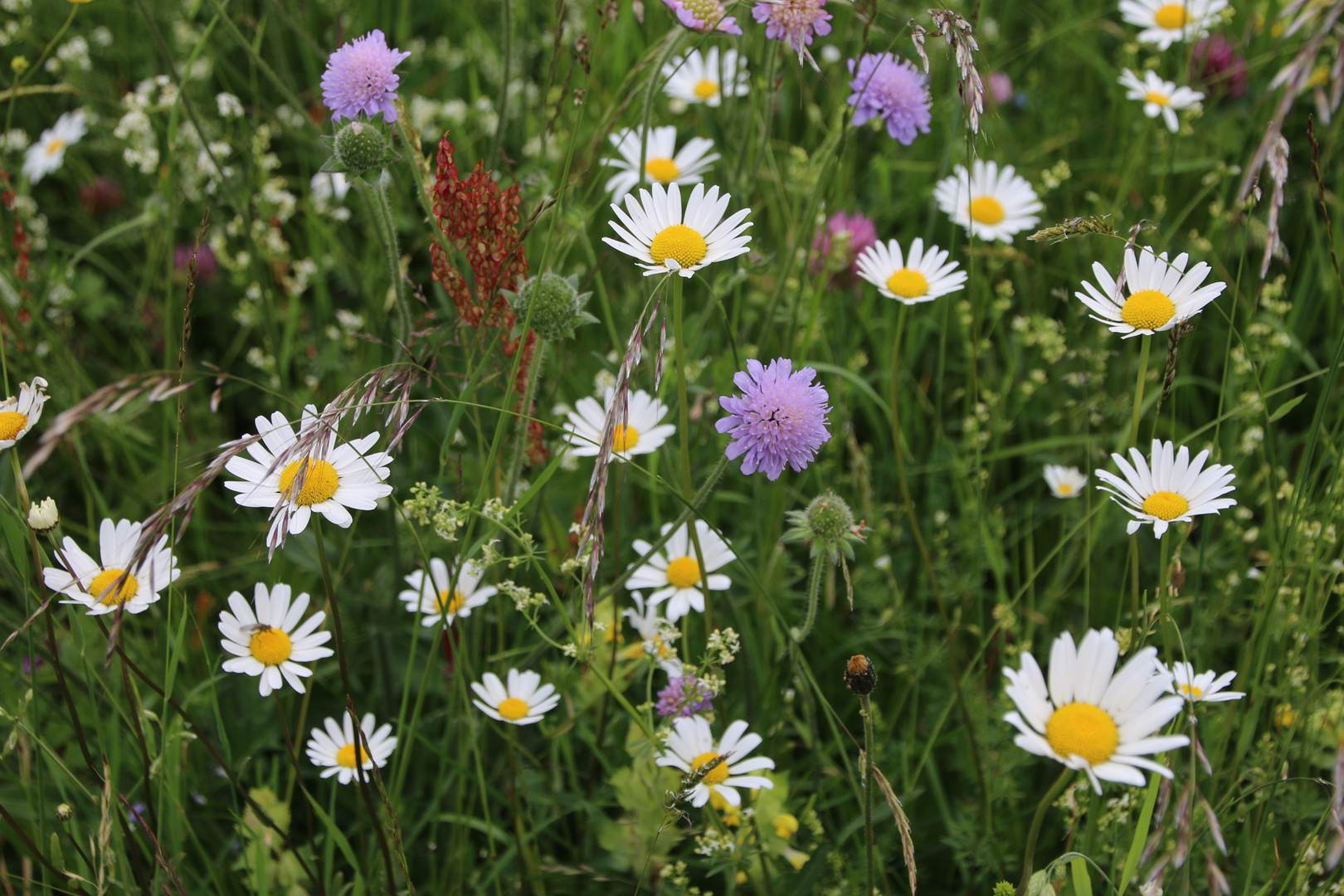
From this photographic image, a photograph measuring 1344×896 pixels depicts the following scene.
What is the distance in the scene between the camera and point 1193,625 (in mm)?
1951

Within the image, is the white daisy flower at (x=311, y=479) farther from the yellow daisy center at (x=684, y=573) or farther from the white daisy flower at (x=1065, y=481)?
the white daisy flower at (x=1065, y=481)

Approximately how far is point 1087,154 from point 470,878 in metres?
3.05

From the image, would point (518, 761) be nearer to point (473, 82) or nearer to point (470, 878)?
point (470, 878)

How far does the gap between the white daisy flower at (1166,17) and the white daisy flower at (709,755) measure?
2.26 metres

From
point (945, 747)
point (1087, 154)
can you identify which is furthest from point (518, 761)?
point (1087, 154)

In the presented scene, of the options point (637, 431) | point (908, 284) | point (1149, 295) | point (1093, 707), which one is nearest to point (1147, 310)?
point (1149, 295)

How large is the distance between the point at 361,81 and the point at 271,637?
3.14 feet

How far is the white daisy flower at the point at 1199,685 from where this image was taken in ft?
4.32

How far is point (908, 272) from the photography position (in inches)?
80.9

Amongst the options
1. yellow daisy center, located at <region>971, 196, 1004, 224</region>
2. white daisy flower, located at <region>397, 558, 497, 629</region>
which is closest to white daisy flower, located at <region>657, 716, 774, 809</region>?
white daisy flower, located at <region>397, 558, 497, 629</region>

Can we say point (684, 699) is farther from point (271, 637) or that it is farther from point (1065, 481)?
point (1065, 481)

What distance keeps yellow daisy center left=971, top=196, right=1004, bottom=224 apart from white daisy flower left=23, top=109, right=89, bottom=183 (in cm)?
263

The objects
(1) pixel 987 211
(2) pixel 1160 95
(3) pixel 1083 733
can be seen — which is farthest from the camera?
(2) pixel 1160 95

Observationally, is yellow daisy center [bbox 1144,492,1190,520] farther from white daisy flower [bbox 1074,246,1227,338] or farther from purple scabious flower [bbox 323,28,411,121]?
purple scabious flower [bbox 323,28,411,121]
